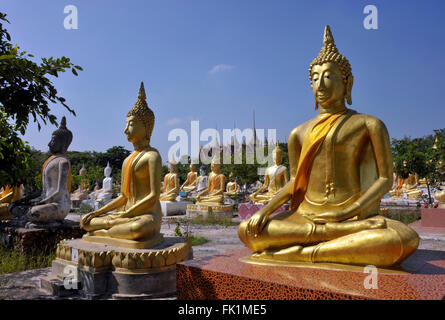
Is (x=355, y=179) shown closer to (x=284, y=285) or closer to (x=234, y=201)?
(x=284, y=285)

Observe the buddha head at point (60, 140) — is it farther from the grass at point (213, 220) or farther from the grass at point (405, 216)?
the grass at point (405, 216)

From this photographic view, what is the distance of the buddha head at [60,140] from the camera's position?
7.38 m

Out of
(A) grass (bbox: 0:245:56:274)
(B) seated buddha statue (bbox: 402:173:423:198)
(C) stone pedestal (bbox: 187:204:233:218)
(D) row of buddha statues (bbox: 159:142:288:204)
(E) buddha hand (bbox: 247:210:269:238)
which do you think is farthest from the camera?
(B) seated buddha statue (bbox: 402:173:423:198)

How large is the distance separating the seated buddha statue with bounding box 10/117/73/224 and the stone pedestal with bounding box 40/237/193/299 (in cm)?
224

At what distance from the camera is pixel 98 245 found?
207 inches

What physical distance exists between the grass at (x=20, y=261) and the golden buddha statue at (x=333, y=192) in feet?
14.1

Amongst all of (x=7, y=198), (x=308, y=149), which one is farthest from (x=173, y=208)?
(x=308, y=149)

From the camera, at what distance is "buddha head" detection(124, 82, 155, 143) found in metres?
5.77

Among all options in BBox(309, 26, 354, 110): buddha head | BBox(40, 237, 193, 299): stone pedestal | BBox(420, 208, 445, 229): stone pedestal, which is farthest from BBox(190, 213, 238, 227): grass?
BBox(309, 26, 354, 110): buddha head

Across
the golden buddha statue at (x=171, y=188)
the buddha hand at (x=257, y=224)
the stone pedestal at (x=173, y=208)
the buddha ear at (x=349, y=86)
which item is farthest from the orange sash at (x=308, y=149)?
the golden buddha statue at (x=171, y=188)

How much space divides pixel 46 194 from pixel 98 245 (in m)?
2.63

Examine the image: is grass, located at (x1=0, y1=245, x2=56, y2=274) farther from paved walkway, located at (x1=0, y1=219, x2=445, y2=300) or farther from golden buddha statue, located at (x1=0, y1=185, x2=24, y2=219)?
golden buddha statue, located at (x1=0, y1=185, x2=24, y2=219)
